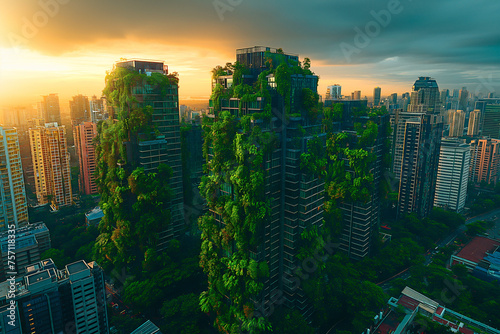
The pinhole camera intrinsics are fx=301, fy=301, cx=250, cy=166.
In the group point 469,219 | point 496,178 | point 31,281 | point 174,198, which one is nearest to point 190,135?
point 174,198

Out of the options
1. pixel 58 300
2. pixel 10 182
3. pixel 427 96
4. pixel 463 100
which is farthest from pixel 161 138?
pixel 463 100

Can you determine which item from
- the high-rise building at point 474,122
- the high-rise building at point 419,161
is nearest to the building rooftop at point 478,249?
the high-rise building at point 419,161

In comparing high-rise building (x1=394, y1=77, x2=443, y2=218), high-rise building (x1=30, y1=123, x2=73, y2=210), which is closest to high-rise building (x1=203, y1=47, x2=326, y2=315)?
high-rise building (x1=394, y1=77, x2=443, y2=218)

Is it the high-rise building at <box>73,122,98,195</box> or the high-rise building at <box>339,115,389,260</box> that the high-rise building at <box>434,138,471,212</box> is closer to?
the high-rise building at <box>339,115,389,260</box>

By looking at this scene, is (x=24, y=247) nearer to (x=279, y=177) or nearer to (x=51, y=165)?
(x=51, y=165)

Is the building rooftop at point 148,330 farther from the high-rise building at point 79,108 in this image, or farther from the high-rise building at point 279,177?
the high-rise building at point 79,108

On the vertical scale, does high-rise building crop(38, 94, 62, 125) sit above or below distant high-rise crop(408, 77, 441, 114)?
below
